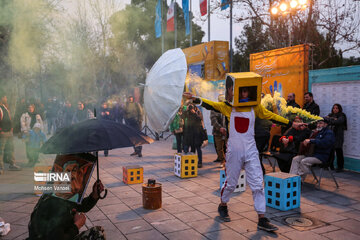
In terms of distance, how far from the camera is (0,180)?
25.2 ft

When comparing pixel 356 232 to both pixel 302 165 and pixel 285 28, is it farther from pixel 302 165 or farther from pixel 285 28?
pixel 285 28

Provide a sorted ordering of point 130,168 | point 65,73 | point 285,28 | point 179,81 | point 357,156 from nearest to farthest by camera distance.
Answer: point 179,81 → point 130,168 → point 357,156 → point 285,28 → point 65,73

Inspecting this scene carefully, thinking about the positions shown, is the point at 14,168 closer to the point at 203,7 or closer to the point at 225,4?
the point at 225,4

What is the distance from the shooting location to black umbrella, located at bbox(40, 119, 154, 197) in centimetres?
290

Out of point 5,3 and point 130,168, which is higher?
point 5,3

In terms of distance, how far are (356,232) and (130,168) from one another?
4616 mm

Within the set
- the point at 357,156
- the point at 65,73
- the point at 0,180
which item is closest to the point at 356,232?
the point at 357,156

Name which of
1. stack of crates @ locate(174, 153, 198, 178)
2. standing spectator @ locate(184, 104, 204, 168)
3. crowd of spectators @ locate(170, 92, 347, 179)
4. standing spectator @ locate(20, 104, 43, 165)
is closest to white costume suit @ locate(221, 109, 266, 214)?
crowd of spectators @ locate(170, 92, 347, 179)

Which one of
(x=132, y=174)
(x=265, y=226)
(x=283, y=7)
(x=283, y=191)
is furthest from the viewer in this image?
(x=283, y=7)

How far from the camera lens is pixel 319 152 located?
6.69 meters

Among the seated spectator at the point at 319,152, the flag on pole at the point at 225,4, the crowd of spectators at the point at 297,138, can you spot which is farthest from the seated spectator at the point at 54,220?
the flag on pole at the point at 225,4

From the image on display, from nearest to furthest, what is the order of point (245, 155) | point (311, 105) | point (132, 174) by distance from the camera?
1. point (245, 155)
2. point (132, 174)
3. point (311, 105)

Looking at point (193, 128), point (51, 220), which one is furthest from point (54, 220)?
point (193, 128)

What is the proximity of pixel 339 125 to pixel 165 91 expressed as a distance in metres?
6.16
